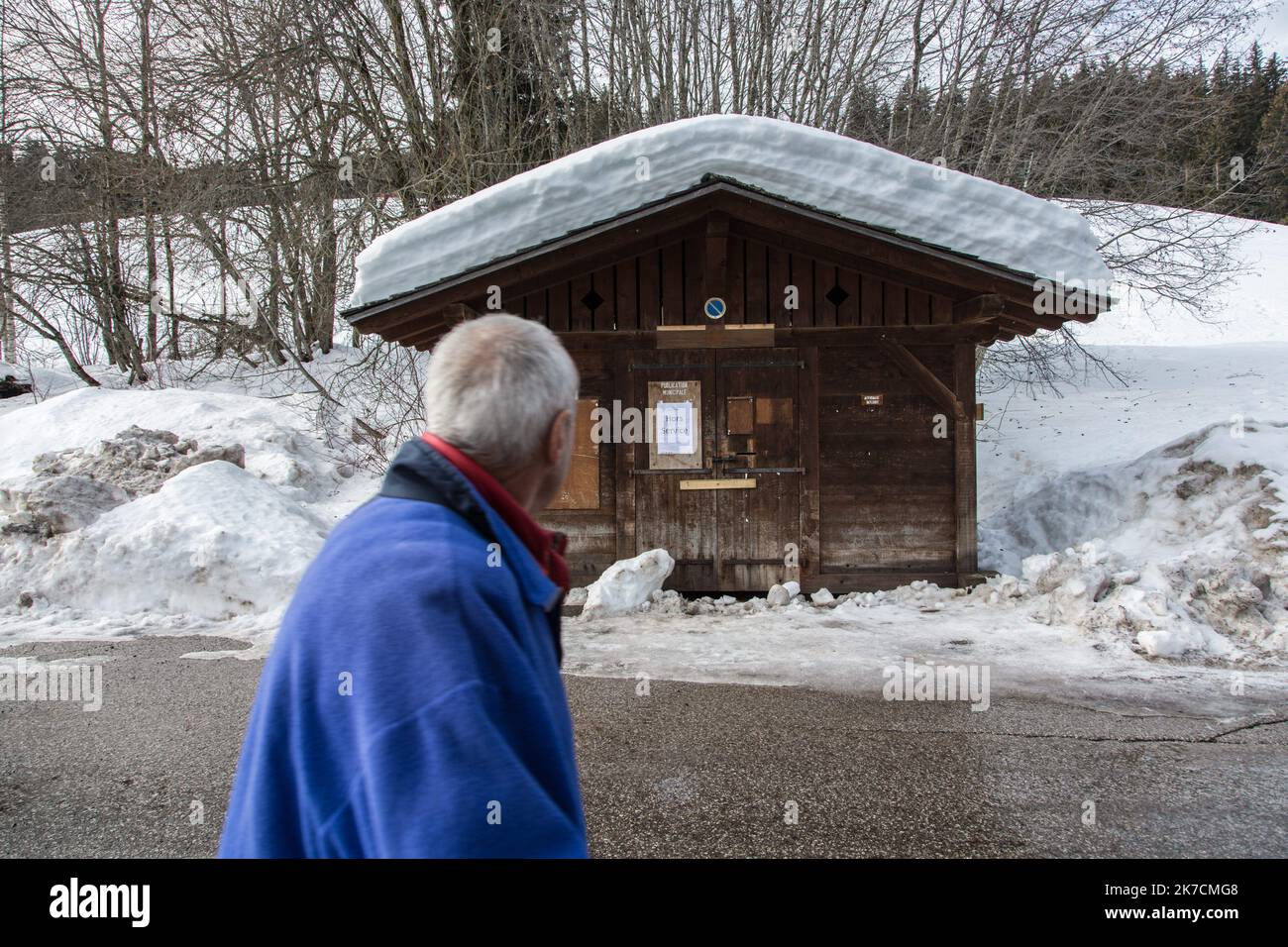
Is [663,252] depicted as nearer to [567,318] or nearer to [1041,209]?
[567,318]

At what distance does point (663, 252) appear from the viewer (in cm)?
970

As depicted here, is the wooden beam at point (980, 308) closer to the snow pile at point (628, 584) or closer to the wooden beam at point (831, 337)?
the wooden beam at point (831, 337)

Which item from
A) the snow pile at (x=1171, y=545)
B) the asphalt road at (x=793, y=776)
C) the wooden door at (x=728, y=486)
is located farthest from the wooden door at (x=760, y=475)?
the asphalt road at (x=793, y=776)

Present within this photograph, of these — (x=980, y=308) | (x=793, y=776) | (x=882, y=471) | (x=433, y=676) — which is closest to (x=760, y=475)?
(x=882, y=471)

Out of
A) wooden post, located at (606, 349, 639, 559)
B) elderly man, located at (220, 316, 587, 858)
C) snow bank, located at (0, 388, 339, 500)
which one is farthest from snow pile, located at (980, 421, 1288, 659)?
snow bank, located at (0, 388, 339, 500)

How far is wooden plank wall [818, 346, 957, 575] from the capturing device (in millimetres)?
9609

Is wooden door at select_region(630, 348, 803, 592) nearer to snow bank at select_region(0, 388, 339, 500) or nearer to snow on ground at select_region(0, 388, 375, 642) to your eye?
snow on ground at select_region(0, 388, 375, 642)

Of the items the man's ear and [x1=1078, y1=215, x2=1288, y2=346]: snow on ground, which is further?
[x1=1078, y1=215, x2=1288, y2=346]: snow on ground

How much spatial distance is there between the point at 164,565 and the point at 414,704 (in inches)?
354

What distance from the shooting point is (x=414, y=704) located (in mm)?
1270

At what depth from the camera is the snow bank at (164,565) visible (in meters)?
8.87

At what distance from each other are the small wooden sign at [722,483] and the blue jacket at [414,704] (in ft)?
27.0

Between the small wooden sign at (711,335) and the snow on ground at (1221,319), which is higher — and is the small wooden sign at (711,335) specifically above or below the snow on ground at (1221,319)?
below
